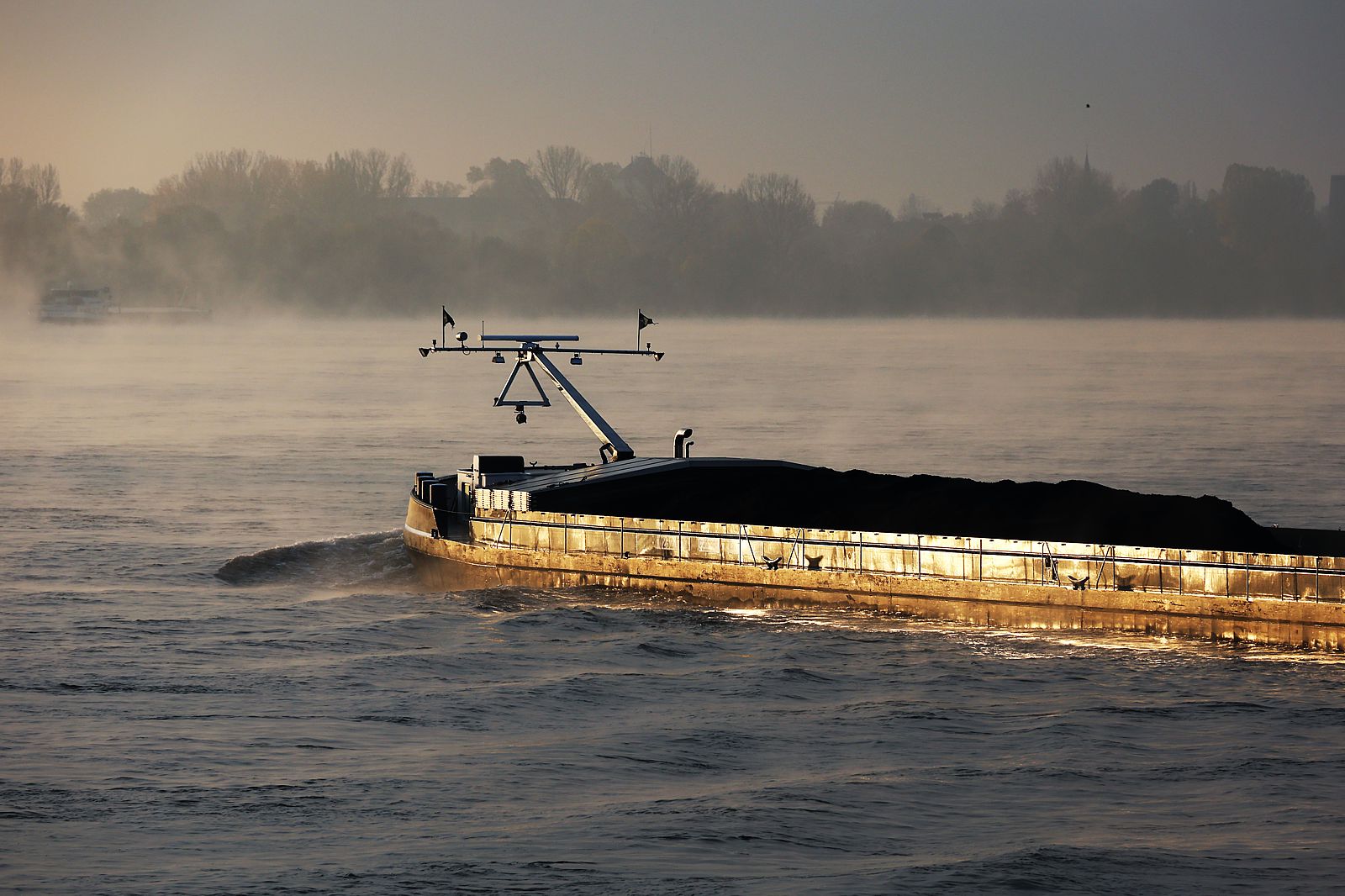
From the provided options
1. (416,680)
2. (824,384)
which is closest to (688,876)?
(416,680)

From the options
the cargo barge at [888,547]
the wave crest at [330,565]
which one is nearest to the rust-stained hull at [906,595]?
the cargo barge at [888,547]

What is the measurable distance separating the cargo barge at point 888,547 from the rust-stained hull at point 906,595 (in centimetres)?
4

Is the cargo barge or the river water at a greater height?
the cargo barge

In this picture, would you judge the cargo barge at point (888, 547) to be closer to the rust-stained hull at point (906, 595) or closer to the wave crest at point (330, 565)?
the rust-stained hull at point (906, 595)

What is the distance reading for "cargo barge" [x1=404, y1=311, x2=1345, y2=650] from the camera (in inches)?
1544

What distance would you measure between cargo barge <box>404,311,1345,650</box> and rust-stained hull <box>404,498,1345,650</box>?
0.04 m

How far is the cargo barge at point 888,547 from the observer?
39.2 m

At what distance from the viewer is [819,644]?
41.4 m

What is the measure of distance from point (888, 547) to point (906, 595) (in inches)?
49.6

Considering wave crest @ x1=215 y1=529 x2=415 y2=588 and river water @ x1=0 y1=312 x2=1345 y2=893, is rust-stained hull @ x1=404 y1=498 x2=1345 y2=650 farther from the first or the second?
wave crest @ x1=215 y1=529 x2=415 y2=588

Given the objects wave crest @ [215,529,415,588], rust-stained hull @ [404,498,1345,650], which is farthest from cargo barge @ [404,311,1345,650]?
wave crest @ [215,529,415,588]

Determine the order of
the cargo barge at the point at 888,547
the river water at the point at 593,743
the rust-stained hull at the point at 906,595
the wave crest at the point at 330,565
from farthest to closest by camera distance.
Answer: the wave crest at the point at 330,565 → the cargo barge at the point at 888,547 → the rust-stained hull at the point at 906,595 → the river water at the point at 593,743

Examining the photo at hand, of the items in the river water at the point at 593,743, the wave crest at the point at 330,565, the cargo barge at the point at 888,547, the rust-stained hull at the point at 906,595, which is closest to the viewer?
the river water at the point at 593,743

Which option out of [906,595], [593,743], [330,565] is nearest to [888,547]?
[906,595]
